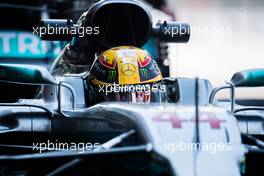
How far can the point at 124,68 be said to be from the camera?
227cm

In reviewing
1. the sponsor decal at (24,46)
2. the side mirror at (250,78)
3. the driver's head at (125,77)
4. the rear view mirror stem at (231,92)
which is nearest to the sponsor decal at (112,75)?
the driver's head at (125,77)

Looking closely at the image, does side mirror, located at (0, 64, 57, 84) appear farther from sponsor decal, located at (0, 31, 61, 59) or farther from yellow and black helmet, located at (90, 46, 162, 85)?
sponsor decal, located at (0, 31, 61, 59)

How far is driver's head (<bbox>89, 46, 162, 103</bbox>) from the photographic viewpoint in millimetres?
2229

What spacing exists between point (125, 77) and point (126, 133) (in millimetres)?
586

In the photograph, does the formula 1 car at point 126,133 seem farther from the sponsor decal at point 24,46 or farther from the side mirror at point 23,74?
the sponsor decal at point 24,46

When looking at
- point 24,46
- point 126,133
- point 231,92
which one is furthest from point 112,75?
point 24,46

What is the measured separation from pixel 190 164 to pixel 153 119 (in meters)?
0.18

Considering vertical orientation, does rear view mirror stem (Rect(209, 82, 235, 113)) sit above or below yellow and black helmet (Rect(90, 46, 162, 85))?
below

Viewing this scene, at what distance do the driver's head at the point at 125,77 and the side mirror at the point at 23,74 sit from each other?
45cm

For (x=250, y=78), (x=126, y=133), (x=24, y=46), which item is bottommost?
(x=126, y=133)

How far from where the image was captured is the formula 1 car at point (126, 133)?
5.24 feet

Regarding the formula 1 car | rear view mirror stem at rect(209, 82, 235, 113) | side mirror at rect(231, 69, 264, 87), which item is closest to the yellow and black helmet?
the formula 1 car

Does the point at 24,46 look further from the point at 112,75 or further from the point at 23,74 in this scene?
the point at 23,74

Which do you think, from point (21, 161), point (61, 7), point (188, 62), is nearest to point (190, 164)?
point (21, 161)
